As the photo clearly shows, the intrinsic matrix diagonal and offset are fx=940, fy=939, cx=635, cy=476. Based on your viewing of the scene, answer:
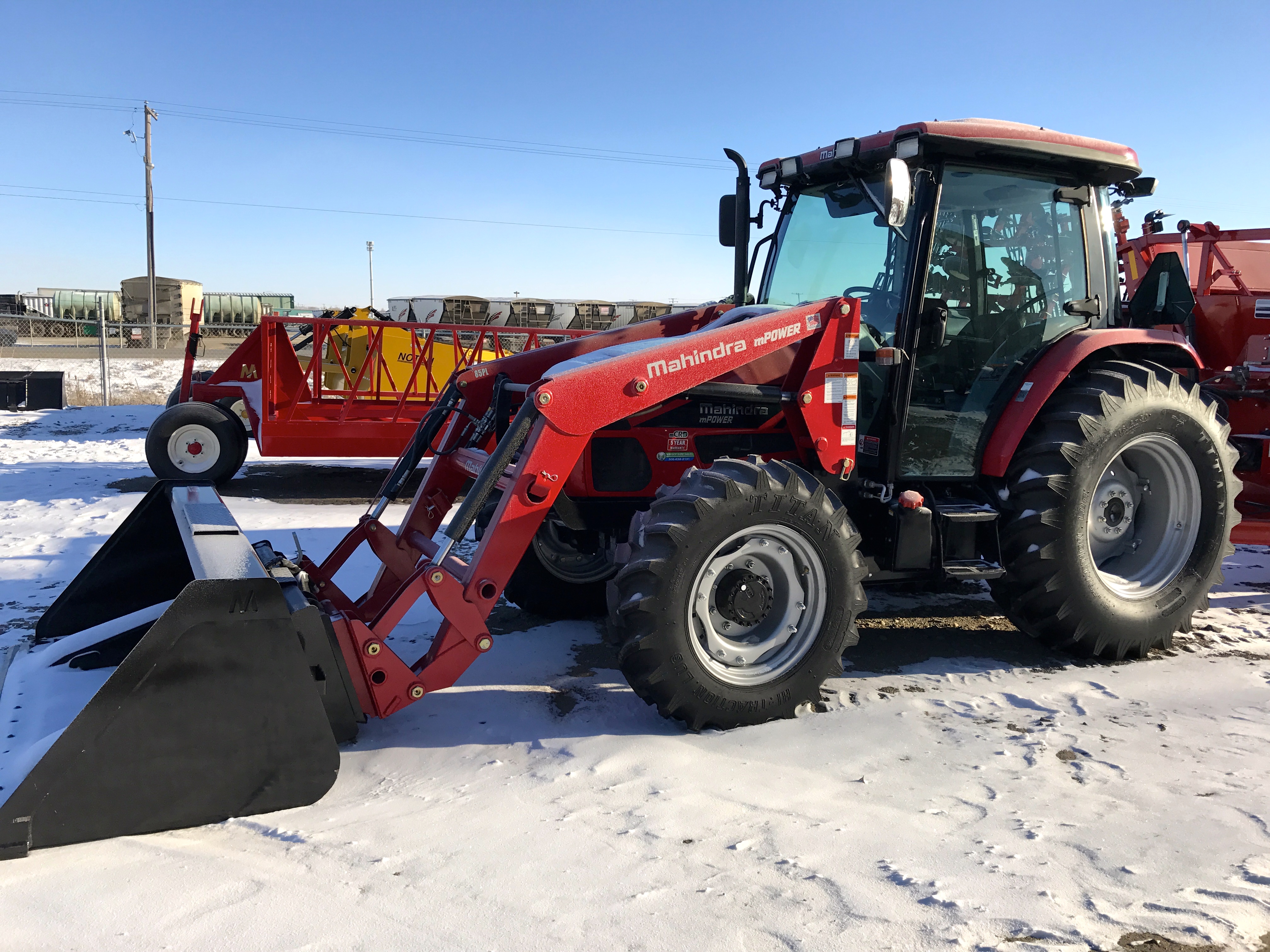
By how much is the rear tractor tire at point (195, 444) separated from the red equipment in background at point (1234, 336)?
8346mm

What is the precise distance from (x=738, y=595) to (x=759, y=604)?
0.34ft

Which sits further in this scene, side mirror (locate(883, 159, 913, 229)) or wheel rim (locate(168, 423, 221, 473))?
wheel rim (locate(168, 423, 221, 473))

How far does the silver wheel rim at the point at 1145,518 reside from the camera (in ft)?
15.8

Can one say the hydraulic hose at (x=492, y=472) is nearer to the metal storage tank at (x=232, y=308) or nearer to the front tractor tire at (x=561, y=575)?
the front tractor tire at (x=561, y=575)

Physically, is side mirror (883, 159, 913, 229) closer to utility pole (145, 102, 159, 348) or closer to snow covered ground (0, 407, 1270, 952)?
snow covered ground (0, 407, 1270, 952)

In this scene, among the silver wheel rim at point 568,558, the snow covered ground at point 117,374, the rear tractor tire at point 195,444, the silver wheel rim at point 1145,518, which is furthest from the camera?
the snow covered ground at point 117,374

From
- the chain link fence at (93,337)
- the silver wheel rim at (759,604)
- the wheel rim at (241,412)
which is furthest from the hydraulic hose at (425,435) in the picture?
the chain link fence at (93,337)

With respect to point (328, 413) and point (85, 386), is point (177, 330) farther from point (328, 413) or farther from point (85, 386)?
point (328, 413)

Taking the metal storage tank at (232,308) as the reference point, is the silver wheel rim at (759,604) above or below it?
below

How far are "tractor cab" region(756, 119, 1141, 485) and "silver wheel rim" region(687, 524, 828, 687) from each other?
0.91 meters

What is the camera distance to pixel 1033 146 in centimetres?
447

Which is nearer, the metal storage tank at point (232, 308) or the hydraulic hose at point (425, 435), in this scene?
the hydraulic hose at point (425, 435)

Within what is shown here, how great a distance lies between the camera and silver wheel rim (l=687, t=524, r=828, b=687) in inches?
147

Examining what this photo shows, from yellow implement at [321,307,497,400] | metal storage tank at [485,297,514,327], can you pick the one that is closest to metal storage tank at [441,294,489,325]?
metal storage tank at [485,297,514,327]
